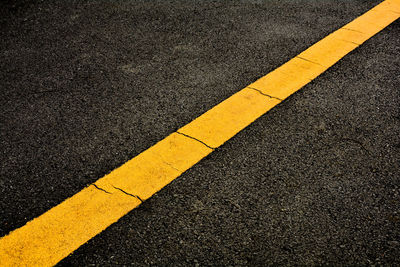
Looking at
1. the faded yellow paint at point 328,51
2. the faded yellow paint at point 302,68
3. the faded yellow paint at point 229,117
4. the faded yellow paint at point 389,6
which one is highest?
the faded yellow paint at point 389,6

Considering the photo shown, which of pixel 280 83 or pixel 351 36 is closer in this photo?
pixel 280 83

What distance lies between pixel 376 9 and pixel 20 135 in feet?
10.1

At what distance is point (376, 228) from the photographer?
4.93ft

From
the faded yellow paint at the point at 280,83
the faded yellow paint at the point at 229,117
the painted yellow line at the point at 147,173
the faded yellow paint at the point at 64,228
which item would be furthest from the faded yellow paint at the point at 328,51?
the faded yellow paint at the point at 64,228

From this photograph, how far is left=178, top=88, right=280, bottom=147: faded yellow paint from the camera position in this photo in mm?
1993

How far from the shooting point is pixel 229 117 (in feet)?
6.95

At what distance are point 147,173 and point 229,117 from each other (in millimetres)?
600

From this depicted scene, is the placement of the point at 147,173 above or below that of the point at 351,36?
below

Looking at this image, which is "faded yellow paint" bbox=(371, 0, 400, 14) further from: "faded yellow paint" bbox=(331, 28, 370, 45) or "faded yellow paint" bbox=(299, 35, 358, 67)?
"faded yellow paint" bbox=(299, 35, 358, 67)

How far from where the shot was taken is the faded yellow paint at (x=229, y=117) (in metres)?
1.99

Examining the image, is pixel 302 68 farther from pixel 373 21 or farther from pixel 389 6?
pixel 389 6

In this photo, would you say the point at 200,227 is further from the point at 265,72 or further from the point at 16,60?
the point at 16,60

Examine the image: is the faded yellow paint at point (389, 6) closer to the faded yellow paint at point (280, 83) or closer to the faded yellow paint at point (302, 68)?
the faded yellow paint at point (302, 68)

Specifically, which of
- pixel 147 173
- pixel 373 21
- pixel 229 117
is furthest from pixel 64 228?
pixel 373 21
